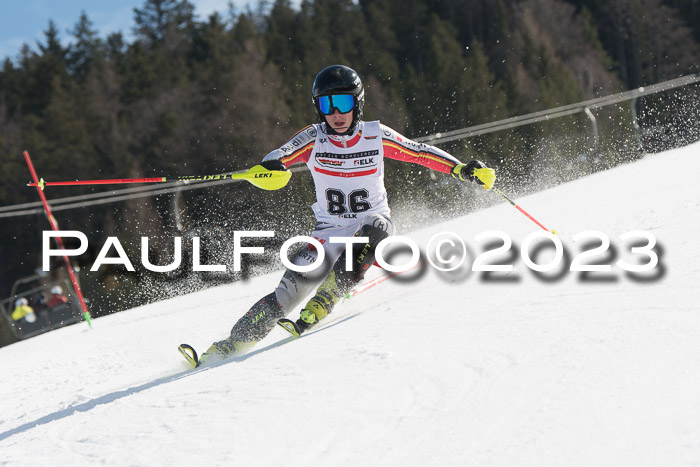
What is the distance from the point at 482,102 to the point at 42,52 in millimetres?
29835

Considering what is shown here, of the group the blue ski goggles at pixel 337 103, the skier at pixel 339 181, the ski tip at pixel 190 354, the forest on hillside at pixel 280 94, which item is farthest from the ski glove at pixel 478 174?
the forest on hillside at pixel 280 94

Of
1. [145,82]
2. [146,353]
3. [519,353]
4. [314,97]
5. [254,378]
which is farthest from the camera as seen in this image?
[145,82]

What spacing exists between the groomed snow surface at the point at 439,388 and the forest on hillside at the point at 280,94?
9164 millimetres

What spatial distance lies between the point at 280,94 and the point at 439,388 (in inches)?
1513

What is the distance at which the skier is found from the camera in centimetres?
430

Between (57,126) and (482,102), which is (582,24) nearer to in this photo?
(482,102)

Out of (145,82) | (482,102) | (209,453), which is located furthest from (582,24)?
(209,453)

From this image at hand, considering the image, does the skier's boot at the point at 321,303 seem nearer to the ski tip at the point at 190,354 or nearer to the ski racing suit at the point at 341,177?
the ski racing suit at the point at 341,177

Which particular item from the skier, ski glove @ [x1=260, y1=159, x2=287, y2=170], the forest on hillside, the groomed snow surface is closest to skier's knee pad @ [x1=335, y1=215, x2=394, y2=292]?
the skier

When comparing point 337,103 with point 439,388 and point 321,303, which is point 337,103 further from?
point 439,388

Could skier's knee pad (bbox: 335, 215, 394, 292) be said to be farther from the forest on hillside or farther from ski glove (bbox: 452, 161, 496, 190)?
the forest on hillside

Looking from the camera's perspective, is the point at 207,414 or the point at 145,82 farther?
the point at 145,82

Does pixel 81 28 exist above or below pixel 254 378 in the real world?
above

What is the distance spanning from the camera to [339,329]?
3.80 metres
